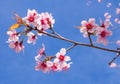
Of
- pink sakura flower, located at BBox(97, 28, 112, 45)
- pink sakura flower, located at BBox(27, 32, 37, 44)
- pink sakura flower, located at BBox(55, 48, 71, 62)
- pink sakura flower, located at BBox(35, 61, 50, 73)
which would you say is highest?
pink sakura flower, located at BBox(27, 32, 37, 44)

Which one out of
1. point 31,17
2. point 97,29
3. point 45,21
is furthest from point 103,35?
point 31,17

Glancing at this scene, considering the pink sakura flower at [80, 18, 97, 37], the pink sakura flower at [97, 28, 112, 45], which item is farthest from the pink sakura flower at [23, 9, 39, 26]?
the pink sakura flower at [97, 28, 112, 45]

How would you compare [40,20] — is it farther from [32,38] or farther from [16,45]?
[16,45]

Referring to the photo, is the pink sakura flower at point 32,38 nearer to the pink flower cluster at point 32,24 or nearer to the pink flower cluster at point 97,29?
the pink flower cluster at point 32,24

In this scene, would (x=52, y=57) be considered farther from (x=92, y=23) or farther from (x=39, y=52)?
(x=92, y=23)

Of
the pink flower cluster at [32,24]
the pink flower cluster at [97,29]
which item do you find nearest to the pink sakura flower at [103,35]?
the pink flower cluster at [97,29]

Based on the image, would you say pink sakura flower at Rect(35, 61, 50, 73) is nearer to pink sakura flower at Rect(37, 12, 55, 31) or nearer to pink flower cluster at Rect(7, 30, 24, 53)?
pink flower cluster at Rect(7, 30, 24, 53)

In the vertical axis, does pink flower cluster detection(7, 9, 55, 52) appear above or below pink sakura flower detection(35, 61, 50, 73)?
above
